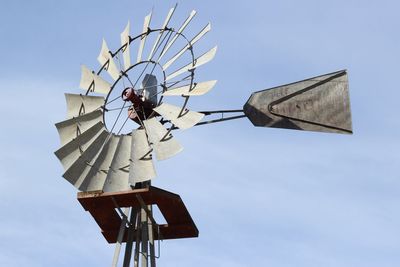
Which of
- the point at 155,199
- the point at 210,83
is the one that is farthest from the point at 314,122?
the point at 155,199

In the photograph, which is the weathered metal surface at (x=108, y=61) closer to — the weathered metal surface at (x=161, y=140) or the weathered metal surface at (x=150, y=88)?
the weathered metal surface at (x=150, y=88)

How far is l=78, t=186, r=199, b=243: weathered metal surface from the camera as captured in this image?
591 inches

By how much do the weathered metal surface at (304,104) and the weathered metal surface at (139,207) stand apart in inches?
87.1

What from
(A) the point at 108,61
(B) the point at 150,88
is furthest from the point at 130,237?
(A) the point at 108,61

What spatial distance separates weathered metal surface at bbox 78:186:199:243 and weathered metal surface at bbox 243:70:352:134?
87.1 inches

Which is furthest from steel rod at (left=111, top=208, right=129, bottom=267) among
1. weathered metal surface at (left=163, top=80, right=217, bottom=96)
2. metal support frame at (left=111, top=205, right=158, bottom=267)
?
weathered metal surface at (left=163, top=80, right=217, bottom=96)

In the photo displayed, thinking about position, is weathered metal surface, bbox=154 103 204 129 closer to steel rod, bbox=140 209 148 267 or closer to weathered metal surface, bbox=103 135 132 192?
weathered metal surface, bbox=103 135 132 192

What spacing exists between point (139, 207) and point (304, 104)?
3672 millimetres

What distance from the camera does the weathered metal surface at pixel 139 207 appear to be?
591 inches

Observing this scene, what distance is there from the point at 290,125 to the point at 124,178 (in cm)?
328

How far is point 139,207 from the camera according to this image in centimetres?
1561

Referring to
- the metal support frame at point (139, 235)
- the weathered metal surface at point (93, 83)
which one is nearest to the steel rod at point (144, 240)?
the metal support frame at point (139, 235)

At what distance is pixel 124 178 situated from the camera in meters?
14.9

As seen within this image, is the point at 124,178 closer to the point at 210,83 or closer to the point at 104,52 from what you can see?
the point at 210,83
